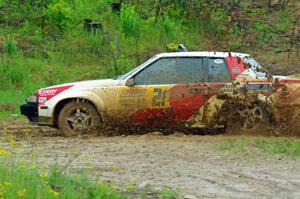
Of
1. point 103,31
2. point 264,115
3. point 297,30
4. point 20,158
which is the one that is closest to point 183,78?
point 264,115

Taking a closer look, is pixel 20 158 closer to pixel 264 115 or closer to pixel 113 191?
pixel 113 191

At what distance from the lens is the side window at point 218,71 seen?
14.5 meters

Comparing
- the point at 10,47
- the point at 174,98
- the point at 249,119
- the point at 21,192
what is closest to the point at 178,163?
the point at 174,98

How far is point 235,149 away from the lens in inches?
500

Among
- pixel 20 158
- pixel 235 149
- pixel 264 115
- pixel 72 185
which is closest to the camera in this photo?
pixel 72 185

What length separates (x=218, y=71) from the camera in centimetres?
1457

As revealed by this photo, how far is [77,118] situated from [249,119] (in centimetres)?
293

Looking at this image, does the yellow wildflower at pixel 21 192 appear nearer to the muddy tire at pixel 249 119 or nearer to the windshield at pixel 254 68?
the muddy tire at pixel 249 119

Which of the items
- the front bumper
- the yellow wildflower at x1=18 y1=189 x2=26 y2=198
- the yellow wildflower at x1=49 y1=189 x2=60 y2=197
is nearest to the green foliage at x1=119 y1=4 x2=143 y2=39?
the front bumper

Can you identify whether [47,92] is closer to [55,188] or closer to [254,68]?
[254,68]

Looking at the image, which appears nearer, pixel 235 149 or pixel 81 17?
pixel 235 149

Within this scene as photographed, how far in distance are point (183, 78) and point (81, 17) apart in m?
9.76

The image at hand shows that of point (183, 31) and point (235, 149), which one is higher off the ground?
point (183, 31)

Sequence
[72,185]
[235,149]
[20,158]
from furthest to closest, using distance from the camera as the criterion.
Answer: [235,149]
[20,158]
[72,185]
